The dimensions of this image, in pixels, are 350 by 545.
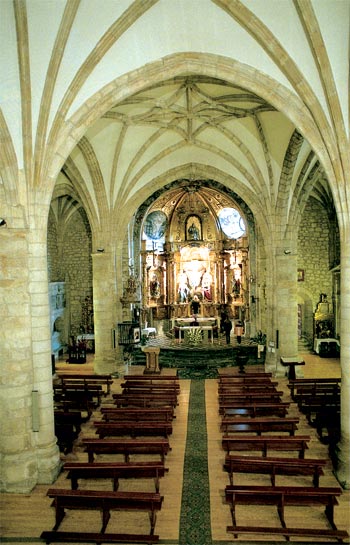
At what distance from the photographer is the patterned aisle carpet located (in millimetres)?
6621

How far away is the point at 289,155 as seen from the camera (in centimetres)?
1418

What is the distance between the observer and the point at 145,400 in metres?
11.4

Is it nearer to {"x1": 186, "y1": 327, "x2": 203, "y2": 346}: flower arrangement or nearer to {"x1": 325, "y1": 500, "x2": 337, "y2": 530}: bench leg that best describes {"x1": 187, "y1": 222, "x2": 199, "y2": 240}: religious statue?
{"x1": 186, "y1": 327, "x2": 203, "y2": 346}: flower arrangement

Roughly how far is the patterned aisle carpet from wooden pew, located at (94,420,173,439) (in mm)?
833

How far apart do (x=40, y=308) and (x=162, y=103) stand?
8489mm

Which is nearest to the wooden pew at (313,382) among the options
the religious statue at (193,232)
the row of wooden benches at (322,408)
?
the row of wooden benches at (322,408)

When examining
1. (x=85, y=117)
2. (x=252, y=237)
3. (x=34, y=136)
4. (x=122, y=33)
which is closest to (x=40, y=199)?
(x=34, y=136)

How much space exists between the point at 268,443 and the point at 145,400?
4075 millimetres

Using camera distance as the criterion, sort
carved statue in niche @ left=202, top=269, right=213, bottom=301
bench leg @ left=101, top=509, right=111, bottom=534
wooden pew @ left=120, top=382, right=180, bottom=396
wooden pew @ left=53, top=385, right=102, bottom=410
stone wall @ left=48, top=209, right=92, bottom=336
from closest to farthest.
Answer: bench leg @ left=101, top=509, right=111, bottom=534 → wooden pew @ left=53, top=385, right=102, bottom=410 → wooden pew @ left=120, top=382, right=180, bottom=396 → stone wall @ left=48, top=209, right=92, bottom=336 → carved statue in niche @ left=202, top=269, right=213, bottom=301

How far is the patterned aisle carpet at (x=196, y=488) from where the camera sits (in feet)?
21.7

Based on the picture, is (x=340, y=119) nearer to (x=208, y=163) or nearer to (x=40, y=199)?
(x=40, y=199)

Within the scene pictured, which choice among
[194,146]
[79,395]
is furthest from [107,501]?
[194,146]

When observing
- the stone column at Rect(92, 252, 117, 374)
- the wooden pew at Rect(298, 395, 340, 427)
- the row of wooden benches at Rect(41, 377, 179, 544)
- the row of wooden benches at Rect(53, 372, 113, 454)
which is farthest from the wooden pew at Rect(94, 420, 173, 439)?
the stone column at Rect(92, 252, 117, 374)

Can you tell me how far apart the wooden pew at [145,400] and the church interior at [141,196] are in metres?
0.12
